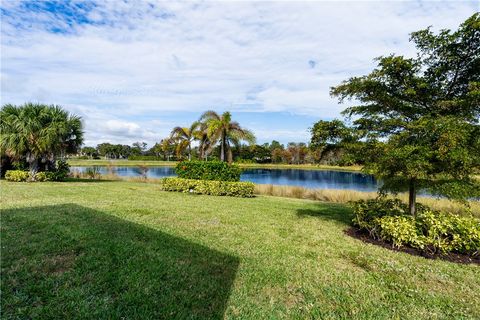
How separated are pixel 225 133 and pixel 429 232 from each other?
1346 centimetres

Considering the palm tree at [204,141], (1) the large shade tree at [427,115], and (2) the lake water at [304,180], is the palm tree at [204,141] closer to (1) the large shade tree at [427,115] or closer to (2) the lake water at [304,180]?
(2) the lake water at [304,180]

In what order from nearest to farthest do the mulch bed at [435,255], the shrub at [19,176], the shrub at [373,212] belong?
1. the mulch bed at [435,255]
2. the shrub at [373,212]
3. the shrub at [19,176]

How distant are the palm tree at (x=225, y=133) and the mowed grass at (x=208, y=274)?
1131 cm

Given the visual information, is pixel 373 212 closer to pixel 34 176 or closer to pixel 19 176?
pixel 34 176

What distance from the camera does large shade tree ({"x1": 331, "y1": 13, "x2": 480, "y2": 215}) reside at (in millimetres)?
4691

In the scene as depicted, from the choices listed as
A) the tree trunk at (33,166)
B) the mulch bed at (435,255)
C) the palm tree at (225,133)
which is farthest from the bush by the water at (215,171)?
the tree trunk at (33,166)

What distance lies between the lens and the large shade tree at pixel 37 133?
516 inches

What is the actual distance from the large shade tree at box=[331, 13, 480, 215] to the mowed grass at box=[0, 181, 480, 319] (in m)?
1.56

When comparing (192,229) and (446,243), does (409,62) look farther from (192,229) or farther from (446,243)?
(192,229)

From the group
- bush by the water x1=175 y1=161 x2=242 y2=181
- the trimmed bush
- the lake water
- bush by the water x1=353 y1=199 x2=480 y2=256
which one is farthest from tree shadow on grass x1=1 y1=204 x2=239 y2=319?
the lake water

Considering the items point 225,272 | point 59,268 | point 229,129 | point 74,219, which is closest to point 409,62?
point 225,272

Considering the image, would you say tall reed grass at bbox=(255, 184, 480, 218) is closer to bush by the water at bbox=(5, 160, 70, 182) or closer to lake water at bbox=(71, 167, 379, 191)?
lake water at bbox=(71, 167, 379, 191)

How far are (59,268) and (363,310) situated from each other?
3806 mm

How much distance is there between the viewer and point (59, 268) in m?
3.57
